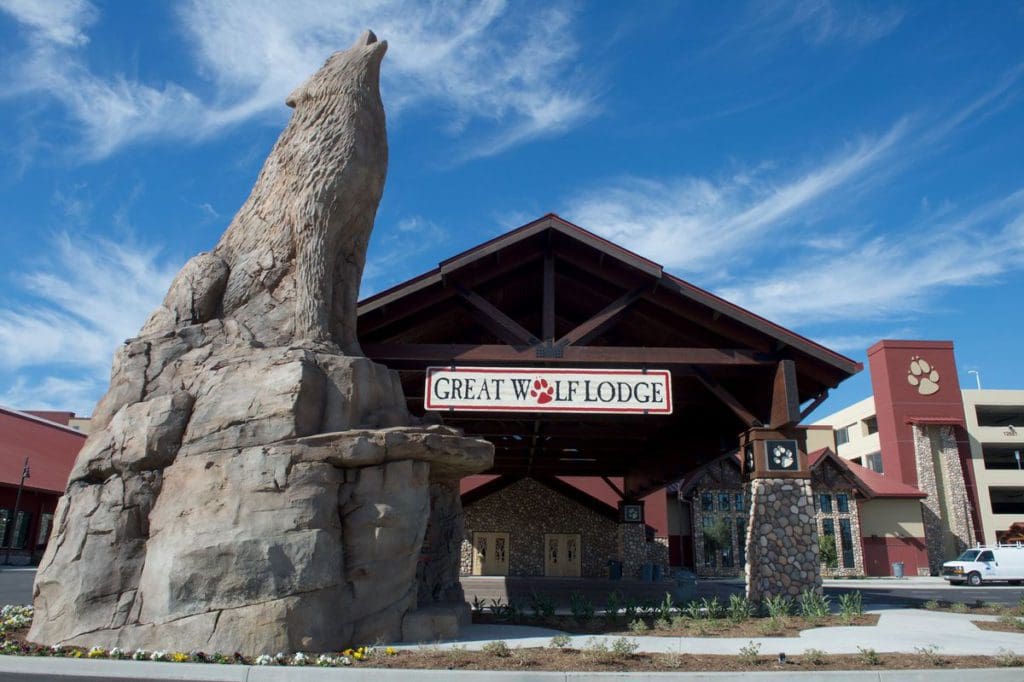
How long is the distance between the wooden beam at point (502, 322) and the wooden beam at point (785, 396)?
15.0 ft

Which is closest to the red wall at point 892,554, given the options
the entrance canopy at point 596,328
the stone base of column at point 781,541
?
the entrance canopy at point 596,328

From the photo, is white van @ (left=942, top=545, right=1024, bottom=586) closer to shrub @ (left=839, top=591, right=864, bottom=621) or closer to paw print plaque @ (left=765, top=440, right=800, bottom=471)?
paw print plaque @ (left=765, top=440, right=800, bottom=471)

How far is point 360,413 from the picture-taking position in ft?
32.0

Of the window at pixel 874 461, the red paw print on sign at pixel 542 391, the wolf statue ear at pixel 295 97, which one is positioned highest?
the wolf statue ear at pixel 295 97

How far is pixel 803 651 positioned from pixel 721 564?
30610mm

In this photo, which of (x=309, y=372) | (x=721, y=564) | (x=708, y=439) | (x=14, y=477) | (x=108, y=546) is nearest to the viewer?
(x=108, y=546)

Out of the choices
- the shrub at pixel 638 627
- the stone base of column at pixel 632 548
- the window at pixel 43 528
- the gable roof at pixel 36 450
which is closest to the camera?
the shrub at pixel 638 627

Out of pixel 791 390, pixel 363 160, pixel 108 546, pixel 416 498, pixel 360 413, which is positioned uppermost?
pixel 363 160

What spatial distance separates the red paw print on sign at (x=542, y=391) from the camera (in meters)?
13.6

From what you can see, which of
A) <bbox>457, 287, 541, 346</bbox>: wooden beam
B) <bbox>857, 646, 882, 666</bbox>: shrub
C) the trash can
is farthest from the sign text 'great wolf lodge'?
<bbox>857, 646, 882, 666</bbox>: shrub

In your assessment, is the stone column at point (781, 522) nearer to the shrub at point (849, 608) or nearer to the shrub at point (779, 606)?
the shrub at point (779, 606)

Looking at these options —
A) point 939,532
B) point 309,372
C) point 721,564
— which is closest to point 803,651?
point 309,372

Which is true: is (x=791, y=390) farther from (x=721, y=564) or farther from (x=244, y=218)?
(x=721, y=564)

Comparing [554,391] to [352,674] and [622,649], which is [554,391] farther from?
[352,674]
